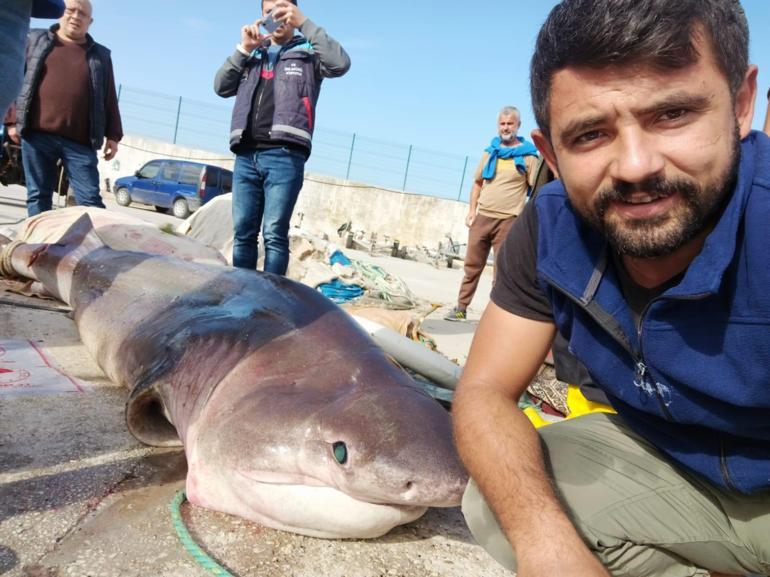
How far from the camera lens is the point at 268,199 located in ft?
14.0

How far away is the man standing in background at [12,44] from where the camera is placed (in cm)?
188

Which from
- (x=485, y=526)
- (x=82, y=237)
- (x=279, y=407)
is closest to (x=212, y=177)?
(x=82, y=237)

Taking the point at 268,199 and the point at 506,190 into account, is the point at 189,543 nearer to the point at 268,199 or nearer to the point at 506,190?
the point at 268,199

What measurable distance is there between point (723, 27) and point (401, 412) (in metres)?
1.22

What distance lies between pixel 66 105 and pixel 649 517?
5253mm

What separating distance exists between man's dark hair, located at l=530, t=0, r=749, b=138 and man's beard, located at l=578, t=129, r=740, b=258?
8.1 inches

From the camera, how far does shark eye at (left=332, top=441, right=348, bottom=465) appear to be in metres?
1.68

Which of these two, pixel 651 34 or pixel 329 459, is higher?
pixel 651 34

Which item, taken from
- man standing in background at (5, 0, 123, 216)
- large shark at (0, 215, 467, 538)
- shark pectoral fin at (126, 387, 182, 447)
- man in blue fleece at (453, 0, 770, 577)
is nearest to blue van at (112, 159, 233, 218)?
man standing in background at (5, 0, 123, 216)

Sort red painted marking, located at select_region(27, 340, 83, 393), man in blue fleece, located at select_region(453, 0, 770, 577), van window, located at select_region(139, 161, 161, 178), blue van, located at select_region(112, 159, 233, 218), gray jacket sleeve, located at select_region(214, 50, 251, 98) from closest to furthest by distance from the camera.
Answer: man in blue fleece, located at select_region(453, 0, 770, 577)
red painted marking, located at select_region(27, 340, 83, 393)
gray jacket sleeve, located at select_region(214, 50, 251, 98)
blue van, located at select_region(112, 159, 233, 218)
van window, located at select_region(139, 161, 161, 178)

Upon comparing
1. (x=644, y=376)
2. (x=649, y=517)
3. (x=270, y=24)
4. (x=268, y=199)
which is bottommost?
(x=649, y=517)

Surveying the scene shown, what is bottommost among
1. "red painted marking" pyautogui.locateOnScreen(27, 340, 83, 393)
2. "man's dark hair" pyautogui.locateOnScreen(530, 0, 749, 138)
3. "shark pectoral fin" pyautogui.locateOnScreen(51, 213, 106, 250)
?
"red painted marking" pyautogui.locateOnScreen(27, 340, 83, 393)

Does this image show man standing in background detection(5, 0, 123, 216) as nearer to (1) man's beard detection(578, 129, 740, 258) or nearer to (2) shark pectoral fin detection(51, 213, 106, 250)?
(2) shark pectoral fin detection(51, 213, 106, 250)

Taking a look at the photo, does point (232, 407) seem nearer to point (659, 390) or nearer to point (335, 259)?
point (659, 390)
